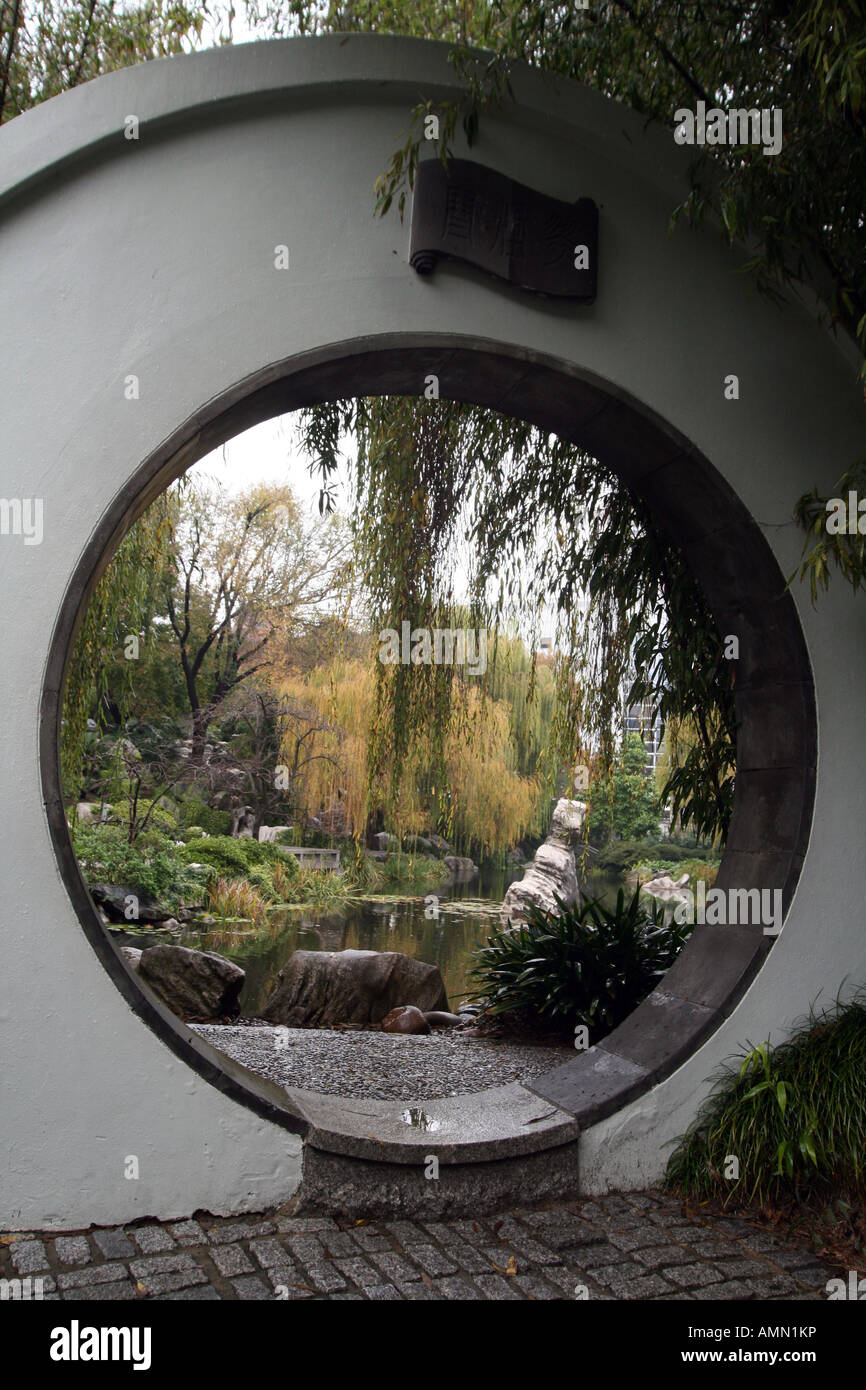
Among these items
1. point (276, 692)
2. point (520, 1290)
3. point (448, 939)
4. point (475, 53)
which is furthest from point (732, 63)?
point (276, 692)

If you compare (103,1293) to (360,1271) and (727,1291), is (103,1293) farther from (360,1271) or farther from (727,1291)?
(727,1291)

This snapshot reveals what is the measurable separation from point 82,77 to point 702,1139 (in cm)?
448

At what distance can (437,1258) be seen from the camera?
93.9 inches

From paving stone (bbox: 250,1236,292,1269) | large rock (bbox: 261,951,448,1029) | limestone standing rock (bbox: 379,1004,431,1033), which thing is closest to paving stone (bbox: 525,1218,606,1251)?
paving stone (bbox: 250,1236,292,1269)

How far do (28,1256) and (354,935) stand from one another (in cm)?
780

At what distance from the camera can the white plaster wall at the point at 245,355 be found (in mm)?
2461

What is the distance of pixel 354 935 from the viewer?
32.7 feet

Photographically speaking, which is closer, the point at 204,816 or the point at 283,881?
the point at 283,881

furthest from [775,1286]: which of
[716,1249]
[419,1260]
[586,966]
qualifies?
[586,966]

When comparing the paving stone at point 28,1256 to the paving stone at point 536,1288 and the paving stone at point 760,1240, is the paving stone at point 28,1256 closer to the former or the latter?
the paving stone at point 536,1288

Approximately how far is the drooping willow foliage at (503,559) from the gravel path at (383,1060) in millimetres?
1417

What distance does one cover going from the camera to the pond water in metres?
8.38

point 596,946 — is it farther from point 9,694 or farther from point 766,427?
point 9,694

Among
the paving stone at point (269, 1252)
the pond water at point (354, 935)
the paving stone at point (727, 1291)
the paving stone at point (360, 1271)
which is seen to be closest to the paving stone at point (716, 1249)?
the paving stone at point (727, 1291)
